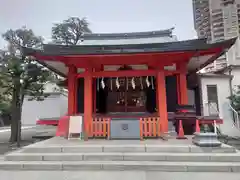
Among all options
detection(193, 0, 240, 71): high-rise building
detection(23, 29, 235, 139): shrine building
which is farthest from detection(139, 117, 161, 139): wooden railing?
detection(193, 0, 240, 71): high-rise building

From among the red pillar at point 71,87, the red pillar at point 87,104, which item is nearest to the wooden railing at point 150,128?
the red pillar at point 87,104

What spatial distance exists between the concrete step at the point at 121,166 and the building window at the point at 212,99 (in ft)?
19.3

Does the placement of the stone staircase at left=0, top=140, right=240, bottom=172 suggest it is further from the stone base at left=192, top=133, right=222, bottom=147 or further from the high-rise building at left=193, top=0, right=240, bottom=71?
the high-rise building at left=193, top=0, right=240, bottom=71

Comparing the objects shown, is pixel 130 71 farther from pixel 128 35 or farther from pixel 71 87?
pixel 128 35

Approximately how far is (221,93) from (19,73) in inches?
371

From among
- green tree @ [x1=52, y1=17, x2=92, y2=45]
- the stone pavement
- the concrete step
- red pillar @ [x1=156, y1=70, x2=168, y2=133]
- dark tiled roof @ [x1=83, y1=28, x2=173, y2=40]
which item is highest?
green tree @ [x1=52, y1=17, x2=92, y2=45]

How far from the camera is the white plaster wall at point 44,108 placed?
752 inches

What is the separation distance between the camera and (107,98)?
26.9 ft

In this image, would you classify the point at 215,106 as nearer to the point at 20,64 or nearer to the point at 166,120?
the point at 166,120

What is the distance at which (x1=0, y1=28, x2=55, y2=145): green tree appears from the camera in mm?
8266

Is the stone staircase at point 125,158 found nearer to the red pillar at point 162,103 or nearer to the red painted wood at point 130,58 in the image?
the red pillar at point 162,103

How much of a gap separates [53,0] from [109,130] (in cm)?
1044

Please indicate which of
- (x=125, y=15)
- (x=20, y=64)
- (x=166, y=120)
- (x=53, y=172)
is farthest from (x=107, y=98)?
(x=125, y=15)

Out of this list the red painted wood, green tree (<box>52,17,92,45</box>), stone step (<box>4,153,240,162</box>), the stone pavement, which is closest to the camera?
the stone pavement
